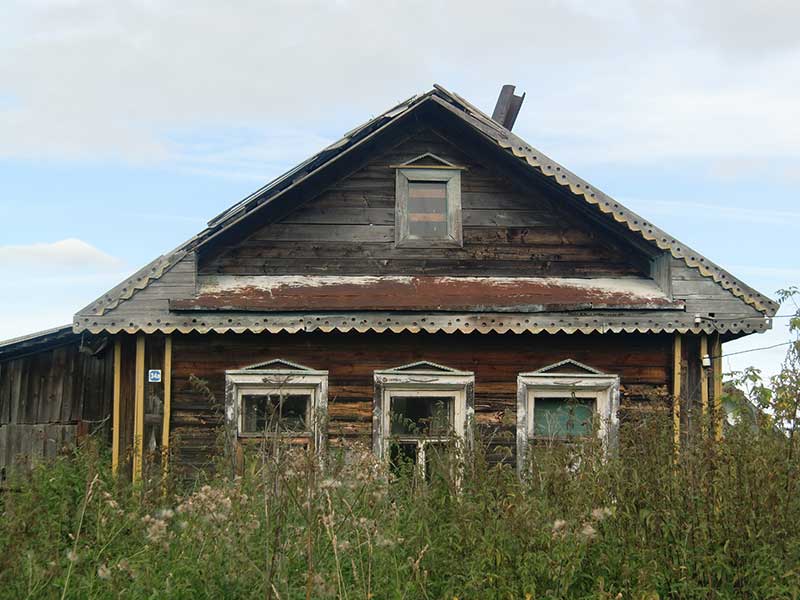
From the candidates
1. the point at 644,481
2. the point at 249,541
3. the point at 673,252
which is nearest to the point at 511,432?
the point at 673,252

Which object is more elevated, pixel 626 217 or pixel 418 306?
pixel 626 217

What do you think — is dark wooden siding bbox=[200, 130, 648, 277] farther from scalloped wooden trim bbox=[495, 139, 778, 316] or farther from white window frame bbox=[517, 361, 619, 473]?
white window frame bbox=[517, 361, 619, 473]

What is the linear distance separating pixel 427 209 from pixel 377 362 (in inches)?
80.7

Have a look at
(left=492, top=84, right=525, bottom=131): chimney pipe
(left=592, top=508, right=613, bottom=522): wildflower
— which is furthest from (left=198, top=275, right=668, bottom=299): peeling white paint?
(left=592, top=508, right=613, bottom=522): wildflower

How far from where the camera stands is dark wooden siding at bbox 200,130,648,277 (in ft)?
39.3

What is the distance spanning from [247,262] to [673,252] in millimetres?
4964

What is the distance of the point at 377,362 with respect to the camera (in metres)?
11.5

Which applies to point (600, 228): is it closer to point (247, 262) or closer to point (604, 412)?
point (604, 412)

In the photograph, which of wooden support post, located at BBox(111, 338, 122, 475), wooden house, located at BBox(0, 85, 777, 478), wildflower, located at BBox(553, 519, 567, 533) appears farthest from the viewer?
wooden support post, located at BBox(111, 338, 122, 475)

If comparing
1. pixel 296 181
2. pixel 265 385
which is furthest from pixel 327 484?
pixel 296 181

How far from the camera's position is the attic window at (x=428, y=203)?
12.1m

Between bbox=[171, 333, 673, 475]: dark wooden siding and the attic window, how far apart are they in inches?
51.1

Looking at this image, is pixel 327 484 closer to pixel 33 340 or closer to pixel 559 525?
pixel 559 525

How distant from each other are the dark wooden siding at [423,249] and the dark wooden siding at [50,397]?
3.40 meters
